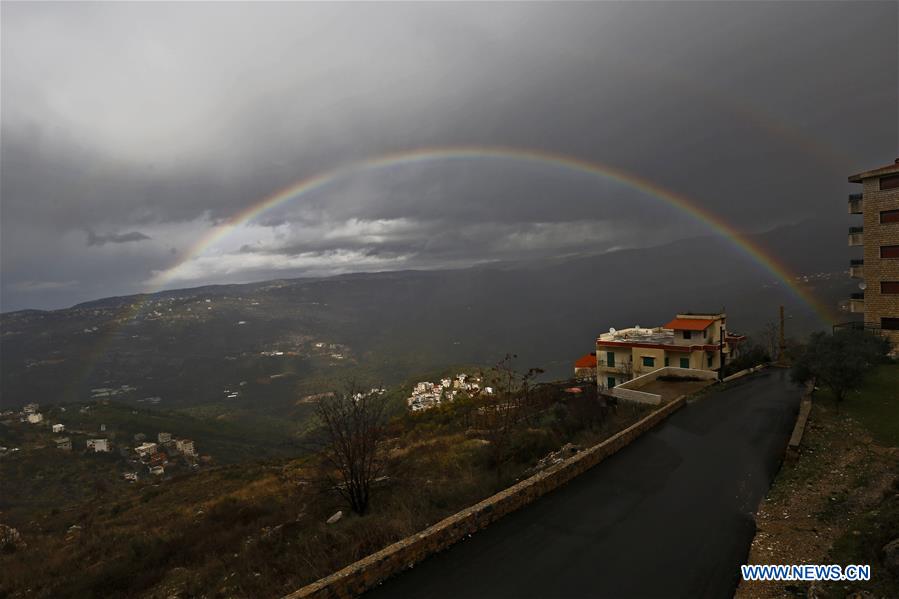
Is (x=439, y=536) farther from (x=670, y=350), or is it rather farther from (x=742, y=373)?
(x=670, y=350)

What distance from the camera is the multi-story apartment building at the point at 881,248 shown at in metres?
31.4

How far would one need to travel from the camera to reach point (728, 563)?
307 inches

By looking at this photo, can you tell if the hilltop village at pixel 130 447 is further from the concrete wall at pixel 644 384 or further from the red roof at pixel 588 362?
the concrete wall at pixel 644 384

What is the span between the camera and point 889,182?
3142cm

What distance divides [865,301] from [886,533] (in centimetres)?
3597

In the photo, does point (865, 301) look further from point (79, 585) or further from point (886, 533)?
point (79, 585)

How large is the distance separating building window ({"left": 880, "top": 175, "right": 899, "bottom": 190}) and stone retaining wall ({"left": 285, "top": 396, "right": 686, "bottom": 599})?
34.7 meters

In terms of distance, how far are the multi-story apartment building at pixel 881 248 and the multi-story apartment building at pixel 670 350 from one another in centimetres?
1041

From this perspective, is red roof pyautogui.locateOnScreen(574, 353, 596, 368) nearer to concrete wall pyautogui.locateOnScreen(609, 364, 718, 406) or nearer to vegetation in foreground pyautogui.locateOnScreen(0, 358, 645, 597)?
concrete wall pyautogui.locateOnScreen(609, 364, 718, 406)

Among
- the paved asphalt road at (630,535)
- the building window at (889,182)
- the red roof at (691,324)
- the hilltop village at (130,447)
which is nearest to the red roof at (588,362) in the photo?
the red roof at (691,324)

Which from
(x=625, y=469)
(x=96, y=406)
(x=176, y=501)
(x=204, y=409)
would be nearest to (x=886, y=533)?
(x=625, y=469)

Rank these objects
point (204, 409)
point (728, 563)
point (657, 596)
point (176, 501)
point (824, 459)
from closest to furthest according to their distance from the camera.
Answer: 1. point (657, 596)
2. point (728, 563)
3. point (824, 459)
4. point (176, 501)
5. point (204, 409)

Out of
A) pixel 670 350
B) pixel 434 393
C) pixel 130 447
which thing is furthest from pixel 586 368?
pixel 130 447

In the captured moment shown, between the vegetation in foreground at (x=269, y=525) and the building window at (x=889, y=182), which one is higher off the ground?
the building window at (x=889, y=182)
